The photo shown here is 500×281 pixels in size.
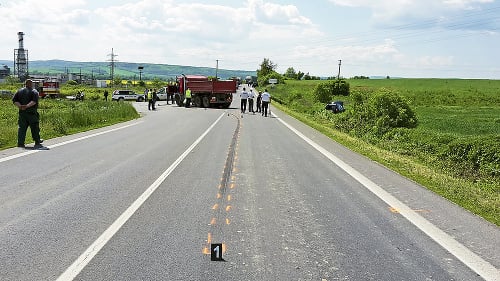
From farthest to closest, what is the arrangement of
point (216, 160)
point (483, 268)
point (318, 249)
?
point (216, 160) < point (318, 249) < point (483, 268)

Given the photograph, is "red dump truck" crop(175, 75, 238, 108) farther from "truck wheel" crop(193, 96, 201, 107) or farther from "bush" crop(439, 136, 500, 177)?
"bush" crop(439, 136, 500, 177)

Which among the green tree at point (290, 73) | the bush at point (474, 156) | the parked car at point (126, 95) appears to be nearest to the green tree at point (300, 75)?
the green tree at point (290, 73)

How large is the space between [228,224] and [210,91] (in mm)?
35785

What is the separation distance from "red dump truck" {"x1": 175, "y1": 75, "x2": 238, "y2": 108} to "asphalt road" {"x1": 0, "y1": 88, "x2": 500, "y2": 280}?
100 feet

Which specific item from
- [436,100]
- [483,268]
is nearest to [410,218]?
[483,268]

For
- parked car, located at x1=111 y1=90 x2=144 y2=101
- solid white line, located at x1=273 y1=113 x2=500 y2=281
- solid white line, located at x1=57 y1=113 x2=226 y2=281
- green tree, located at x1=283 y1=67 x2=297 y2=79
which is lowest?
parked car, located at x1=111 y1=90 x2=144 y2=101

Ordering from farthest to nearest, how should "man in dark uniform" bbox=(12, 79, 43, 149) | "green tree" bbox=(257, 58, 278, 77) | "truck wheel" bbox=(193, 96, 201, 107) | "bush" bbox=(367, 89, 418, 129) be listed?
"green tree" bbox=(257, 58, 278, 77) → "truck wheel" bbox=(193, 96, 201, 107) → "bush" bbox=(367, 89, 418, 129) → "man in dark uniform" bbox=(12, 79, 43, 149)

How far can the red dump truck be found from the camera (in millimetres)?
41219

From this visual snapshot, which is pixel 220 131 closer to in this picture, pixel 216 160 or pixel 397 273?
pixel 216 160

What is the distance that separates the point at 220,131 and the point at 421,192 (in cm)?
1225

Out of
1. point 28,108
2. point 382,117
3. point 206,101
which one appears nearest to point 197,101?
point 206,101

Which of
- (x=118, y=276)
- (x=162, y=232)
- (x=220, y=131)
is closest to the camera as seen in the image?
(x=118, y=276)

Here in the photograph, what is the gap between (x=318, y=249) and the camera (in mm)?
5094

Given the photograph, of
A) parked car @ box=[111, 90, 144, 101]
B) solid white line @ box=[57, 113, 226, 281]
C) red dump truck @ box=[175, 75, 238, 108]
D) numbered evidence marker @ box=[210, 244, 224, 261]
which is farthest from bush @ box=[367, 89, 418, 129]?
parked car @ box=[111, 90, 144, 101]
